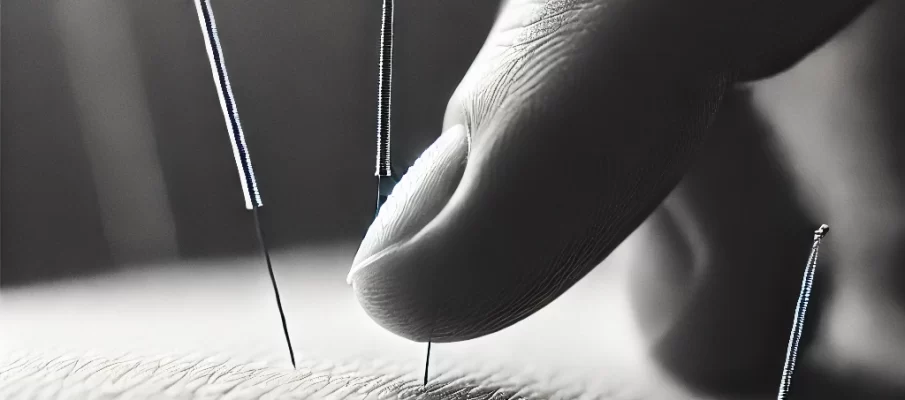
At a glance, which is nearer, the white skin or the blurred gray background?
the white skin

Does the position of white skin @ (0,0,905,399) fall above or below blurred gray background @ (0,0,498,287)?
below

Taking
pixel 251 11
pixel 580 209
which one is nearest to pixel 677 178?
pixel 580 209

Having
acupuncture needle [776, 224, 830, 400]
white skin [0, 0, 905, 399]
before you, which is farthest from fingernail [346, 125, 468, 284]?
acupuncture needle [776, 224, 830, 400]

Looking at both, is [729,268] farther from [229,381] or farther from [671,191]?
[229,381]

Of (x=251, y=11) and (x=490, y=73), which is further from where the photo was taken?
(x=251, y=11)

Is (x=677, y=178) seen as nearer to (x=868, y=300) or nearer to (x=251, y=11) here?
(x=868, y=300)

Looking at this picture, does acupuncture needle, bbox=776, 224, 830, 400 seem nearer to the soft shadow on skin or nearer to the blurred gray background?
the soft shadow on skin

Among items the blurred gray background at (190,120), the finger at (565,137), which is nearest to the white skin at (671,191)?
the finger at (565,137)
